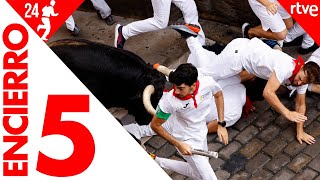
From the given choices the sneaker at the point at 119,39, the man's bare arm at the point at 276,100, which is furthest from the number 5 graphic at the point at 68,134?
the sneaker at the point at 119,39

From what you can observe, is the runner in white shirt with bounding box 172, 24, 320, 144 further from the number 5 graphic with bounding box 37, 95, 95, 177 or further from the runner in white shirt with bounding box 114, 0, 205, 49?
the number 5 graphic with bounding box 37, 95, 95, 177

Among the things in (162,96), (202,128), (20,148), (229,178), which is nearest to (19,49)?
(20,148)

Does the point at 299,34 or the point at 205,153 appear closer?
the point at 205,153

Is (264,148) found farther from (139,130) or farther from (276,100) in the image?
(139,130)

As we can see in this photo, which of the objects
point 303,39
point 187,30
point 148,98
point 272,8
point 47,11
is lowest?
point 47,11

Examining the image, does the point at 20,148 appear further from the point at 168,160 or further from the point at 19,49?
the point at 168,160

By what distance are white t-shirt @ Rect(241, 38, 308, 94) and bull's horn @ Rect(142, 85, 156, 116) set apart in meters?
1.33

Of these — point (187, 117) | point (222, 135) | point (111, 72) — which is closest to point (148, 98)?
point (187, 117)

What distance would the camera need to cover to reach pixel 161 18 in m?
8.61

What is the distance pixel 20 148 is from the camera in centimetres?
541

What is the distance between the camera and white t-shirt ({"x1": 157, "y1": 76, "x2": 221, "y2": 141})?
640cm

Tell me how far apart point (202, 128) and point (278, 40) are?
2.09 meters

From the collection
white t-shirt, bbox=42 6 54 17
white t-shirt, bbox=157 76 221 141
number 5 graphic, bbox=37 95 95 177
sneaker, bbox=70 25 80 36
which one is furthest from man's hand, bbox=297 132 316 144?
sneaker, bbox=70 25 80 36

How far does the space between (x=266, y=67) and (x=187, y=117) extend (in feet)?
4.00
